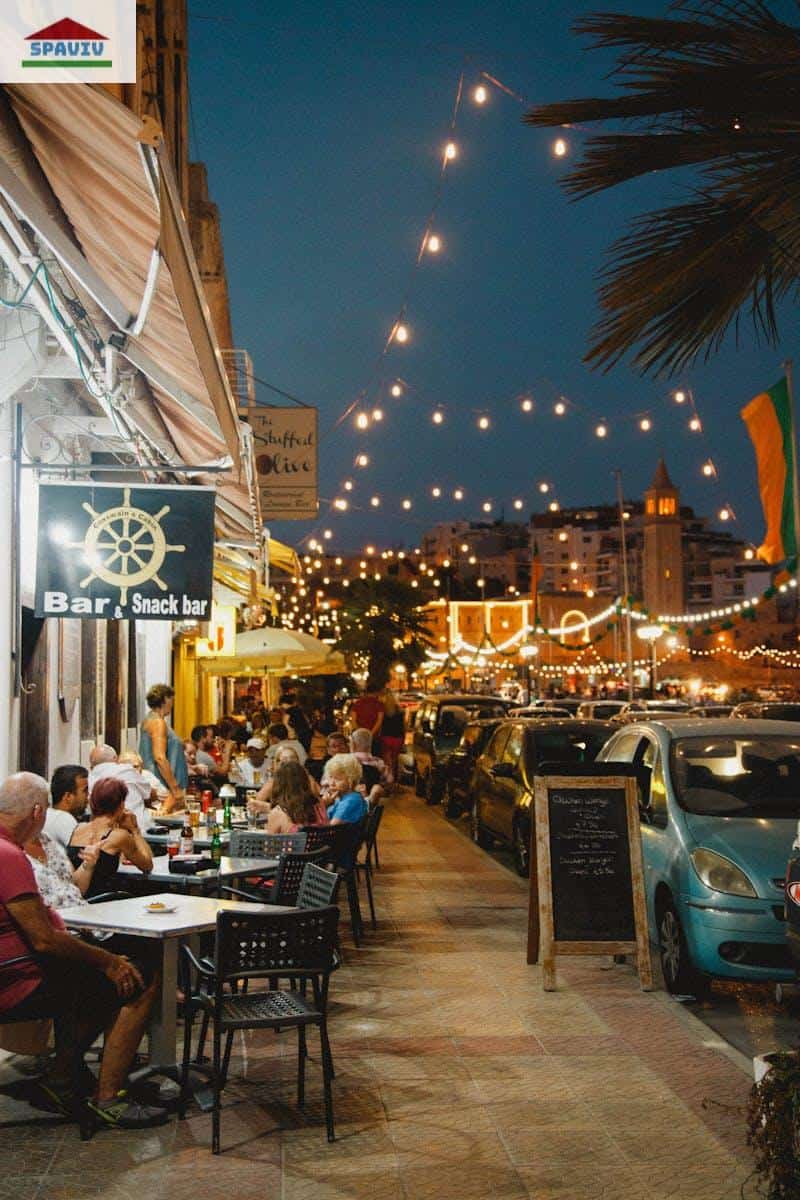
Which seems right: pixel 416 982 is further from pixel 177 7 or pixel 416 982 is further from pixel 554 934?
pixel 177 7

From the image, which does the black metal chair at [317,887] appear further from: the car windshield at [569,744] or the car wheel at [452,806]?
the car wheel at [452,806]

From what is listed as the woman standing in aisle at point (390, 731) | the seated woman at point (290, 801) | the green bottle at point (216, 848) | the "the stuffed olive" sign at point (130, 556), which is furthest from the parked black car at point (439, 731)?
the "the stuffed olive" sign at point (130, 556)

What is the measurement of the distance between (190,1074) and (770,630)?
4160 inches

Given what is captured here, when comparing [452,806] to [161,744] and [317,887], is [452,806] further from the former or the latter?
[317,887]

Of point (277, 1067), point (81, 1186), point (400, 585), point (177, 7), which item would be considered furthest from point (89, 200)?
point (400, 585)

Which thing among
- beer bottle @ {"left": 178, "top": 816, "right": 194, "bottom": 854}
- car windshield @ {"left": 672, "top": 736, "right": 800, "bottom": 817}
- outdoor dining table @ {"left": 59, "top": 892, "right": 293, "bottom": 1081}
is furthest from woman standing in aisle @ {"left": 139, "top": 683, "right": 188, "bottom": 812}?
outdoor dining table @ {"left": 59, "top": 892, "right": 293, "bottom": 1081}

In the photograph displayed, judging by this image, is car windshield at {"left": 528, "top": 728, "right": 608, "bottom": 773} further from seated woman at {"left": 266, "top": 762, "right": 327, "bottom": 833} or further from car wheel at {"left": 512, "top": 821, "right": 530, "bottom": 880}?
seated woman at {"left": 266, "top": 762, "right": 327, "bottom": 833}

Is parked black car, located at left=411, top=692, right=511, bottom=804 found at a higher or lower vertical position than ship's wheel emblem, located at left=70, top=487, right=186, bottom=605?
lower

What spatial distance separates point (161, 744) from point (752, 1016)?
23.5 ft

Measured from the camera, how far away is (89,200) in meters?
5.62

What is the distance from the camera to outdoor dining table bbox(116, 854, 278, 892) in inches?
338

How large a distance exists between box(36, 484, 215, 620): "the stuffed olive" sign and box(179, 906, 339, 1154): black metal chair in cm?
296

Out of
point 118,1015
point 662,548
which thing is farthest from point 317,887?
point 662,548

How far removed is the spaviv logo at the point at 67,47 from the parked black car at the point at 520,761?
411 inches
